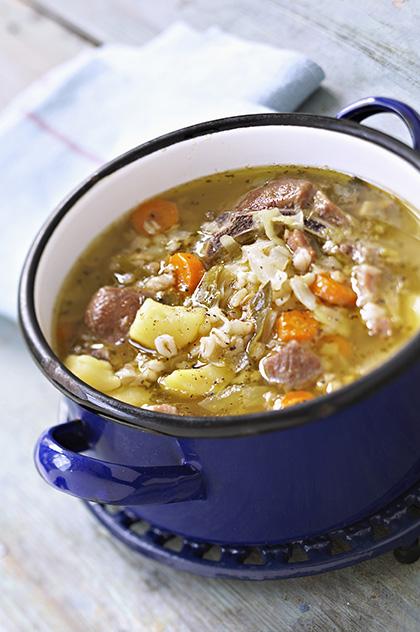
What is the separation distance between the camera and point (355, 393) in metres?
1.25

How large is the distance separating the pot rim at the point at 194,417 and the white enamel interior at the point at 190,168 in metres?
0.01

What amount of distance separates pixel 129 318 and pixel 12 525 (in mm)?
581

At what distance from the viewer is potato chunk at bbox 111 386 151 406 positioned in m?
1.53

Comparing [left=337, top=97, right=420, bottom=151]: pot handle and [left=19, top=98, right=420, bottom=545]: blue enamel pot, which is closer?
[left=19, top=98, right=420, bottom=545]: blue enamel pot

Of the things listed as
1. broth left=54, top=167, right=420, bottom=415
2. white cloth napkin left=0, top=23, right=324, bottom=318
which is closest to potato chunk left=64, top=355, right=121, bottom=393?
broth left=54, top=167, right=420, bottom=415

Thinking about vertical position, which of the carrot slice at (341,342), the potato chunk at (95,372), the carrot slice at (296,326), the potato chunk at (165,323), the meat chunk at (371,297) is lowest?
the potato chunk at (95,372)

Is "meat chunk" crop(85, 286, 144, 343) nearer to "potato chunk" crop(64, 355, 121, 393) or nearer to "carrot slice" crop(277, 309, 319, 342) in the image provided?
"potato chunk" crop(64, 355, 121, 393)

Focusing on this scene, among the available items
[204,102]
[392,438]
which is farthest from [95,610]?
[204,102]

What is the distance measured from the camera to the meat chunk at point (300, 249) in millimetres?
1537

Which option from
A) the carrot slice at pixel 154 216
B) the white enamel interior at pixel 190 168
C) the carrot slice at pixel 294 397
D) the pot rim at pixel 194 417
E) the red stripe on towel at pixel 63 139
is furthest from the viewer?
the red stripe on towel at pixel 63 139

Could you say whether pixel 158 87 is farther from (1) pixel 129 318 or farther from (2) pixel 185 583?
(2) pixel 185 583

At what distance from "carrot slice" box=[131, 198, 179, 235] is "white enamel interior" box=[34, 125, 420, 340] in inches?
0.8

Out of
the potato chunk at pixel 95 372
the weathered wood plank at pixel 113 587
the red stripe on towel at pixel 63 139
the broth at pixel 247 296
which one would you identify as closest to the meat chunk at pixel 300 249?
the broth at pixel 247 296

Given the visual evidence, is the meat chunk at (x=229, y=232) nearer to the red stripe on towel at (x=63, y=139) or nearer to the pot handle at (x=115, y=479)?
the pot handle at (x=115, y=479)
